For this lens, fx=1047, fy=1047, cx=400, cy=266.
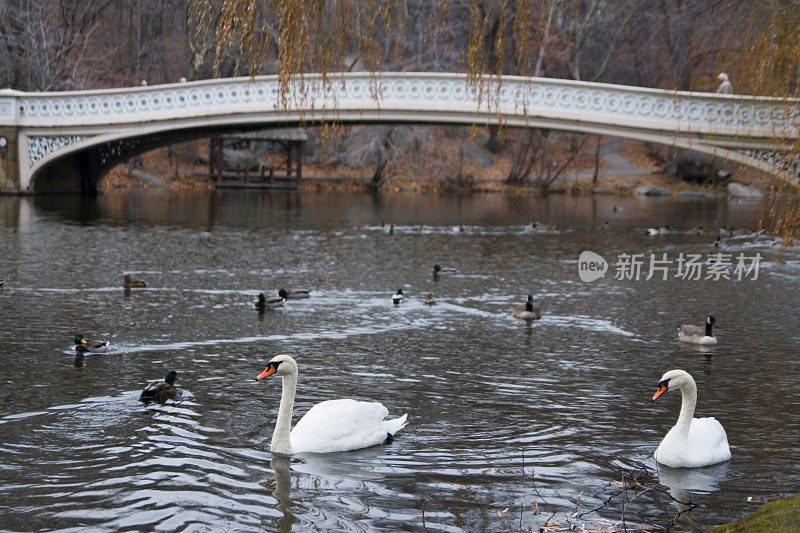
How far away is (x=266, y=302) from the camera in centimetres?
1488

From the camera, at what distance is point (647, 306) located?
1591 centimetres

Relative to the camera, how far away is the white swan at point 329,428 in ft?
27.6

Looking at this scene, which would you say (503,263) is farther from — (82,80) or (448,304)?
(82,80)

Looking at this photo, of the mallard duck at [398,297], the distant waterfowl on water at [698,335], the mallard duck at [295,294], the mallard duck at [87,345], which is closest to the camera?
the mallard duck at [87,345]

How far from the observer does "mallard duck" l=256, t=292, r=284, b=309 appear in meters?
14.8

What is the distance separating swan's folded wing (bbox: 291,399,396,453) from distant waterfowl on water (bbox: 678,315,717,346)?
5750mm

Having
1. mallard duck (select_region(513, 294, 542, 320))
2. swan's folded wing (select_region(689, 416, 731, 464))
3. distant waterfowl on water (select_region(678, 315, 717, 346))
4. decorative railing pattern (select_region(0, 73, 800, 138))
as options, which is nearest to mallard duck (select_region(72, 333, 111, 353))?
mallard duck (select_region(513, 294, 542, 320))

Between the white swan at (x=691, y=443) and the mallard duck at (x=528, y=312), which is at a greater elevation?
the mallard duck at (x=528, y=312)

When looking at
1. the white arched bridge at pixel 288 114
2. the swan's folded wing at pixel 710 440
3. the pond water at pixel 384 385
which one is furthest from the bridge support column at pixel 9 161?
the swan's folded wing at pixel 710 440

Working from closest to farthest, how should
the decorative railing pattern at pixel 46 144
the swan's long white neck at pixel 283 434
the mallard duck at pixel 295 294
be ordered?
1. the swan's long white neck at pixel 283 434
2. the mallard duck at pixel 295 294
3. the decorative railing pattern at pixel 46 144

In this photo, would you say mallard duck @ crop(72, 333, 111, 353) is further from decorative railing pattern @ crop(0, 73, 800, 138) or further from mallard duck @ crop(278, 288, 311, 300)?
decorative railing pattern @ crop(0, 73, 800, 138)

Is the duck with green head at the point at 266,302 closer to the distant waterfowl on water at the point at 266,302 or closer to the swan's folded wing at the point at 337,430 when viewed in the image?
the distant waterfowl on water at the point at 266,302

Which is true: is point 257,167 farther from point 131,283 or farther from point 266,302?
point 266,302

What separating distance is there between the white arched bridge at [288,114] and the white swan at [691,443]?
42.3 ft
